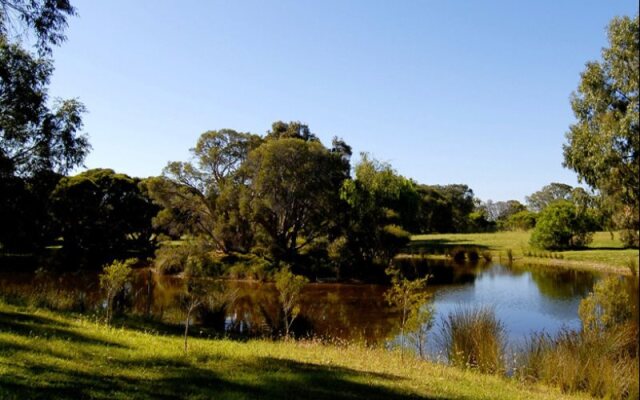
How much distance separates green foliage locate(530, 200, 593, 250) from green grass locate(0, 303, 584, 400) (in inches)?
1533

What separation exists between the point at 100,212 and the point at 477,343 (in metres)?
35.9

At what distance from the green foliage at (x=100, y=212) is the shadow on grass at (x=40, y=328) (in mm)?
28827

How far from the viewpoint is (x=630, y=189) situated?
3.08 metres

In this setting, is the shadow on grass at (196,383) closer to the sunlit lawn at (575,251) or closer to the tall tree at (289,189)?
the tall tree at (289,189)

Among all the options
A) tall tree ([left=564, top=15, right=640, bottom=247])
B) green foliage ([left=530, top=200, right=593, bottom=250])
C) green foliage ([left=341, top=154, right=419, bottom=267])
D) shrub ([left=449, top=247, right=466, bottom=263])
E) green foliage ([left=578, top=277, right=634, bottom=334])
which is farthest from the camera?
shrub ([left=449, top=247, right=466, bottom=263])

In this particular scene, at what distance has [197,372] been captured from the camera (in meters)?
→ 8.36

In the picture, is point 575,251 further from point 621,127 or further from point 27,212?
point 621,127

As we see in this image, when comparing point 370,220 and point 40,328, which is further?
point 370,220

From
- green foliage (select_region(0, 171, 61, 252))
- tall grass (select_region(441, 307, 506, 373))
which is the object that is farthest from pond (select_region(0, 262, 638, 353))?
green foliage (select_region(0, 171, 61, 252))

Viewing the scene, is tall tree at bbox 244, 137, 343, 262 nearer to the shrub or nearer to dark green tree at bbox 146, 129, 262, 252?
dark green tree at bbox 146, 129, 262, 252

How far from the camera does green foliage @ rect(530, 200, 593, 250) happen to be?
149 ft

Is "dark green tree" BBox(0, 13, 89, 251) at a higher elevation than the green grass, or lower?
higher

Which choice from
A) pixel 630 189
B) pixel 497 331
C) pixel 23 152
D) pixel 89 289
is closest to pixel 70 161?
pixel 23 152

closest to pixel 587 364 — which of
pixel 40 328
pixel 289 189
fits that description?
pixel 40 328
